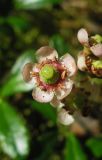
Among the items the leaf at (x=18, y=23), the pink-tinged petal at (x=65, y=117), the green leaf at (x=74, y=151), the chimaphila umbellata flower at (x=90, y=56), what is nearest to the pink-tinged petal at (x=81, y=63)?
the chimaphila umbellata flower at (x=90, y=56)

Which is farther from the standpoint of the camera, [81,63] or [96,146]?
[96,146]

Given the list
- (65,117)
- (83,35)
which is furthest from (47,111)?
(83,35)

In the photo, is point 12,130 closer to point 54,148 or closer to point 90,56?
point 54,148

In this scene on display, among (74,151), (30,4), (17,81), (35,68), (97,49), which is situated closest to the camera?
(97,49)

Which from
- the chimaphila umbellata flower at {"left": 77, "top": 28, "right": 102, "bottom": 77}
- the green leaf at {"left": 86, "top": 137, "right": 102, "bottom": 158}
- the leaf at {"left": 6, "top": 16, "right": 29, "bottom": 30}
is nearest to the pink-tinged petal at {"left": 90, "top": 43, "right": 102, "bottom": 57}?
the chimaphila umbellata flower at {"left": 77, "top": 28, "right": 102, "bottom": 77}

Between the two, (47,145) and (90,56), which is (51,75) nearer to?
(90,56)

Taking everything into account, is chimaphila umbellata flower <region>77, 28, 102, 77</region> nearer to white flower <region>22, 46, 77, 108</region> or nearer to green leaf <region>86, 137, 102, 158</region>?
white flower <region>22, 46, 77, 108</region>

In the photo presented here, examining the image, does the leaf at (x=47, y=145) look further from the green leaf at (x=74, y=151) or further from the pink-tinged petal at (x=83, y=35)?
the pink-tinged petal at (x=83, y=35)
